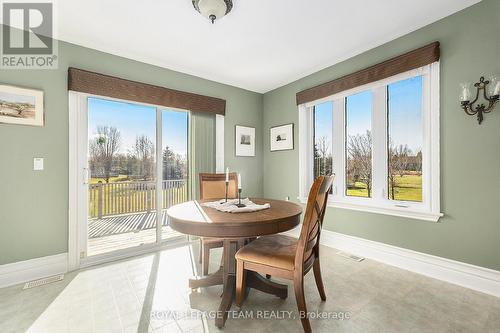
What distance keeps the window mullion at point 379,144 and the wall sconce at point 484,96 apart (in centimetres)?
74

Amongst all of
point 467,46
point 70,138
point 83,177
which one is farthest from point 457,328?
point 70,138

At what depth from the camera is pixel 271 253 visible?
5.31 ft

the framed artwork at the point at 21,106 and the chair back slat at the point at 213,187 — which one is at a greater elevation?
the framed artwork at the point at 21,106

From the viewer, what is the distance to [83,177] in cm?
256

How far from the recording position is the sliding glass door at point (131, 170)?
2.82 meters

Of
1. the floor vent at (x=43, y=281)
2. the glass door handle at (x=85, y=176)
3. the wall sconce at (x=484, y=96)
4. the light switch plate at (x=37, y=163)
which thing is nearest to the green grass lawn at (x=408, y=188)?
the wall sconce at (x=484, y=96)

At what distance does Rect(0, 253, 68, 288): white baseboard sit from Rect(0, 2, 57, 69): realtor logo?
194cm

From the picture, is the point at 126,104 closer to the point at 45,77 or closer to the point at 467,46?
the point at 45,77

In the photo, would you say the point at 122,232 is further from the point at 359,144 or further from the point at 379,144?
the point at 379,144

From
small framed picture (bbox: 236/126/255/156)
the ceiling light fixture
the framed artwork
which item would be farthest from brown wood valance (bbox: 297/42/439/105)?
the framed artwork

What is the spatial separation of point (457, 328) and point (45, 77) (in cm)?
417

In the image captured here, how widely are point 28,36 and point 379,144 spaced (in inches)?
159

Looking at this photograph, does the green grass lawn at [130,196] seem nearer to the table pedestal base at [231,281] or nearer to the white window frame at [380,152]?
the table pedestal base at [231,281]

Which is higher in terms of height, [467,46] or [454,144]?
[467,46]
